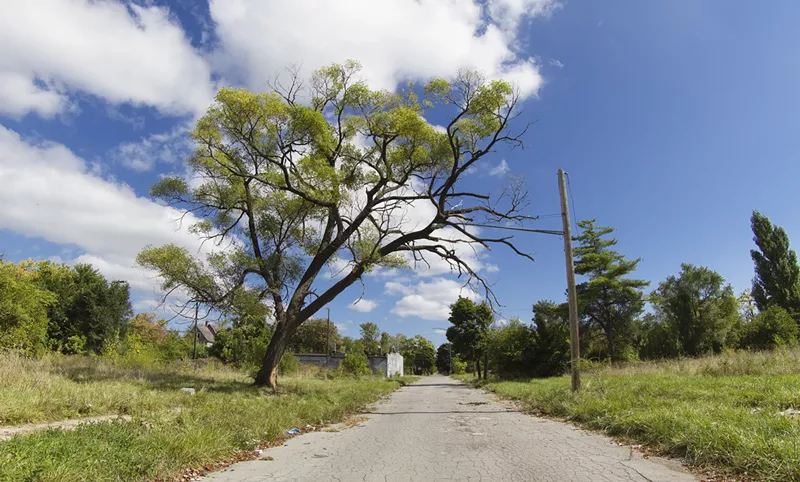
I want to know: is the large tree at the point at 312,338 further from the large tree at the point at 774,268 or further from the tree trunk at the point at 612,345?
the large tree at the point at 774,268

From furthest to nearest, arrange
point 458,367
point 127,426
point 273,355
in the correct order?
point 458,367, point 273,355, point 127,426

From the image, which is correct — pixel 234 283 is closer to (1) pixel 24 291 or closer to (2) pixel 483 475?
→ (1) pixel 24 291

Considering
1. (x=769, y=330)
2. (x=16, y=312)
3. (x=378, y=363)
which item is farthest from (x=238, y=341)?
(x=769, y=330)

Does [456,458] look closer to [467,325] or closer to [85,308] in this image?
[85,308]

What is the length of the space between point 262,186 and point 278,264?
11.3 ft

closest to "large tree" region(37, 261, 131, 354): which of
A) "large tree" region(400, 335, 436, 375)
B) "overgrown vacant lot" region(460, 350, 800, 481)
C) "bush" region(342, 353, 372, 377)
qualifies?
"bush" region(342, 353, 372, 377)

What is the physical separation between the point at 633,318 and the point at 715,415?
3884cm

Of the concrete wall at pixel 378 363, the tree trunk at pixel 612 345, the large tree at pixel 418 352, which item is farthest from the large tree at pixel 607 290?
the large tree at pixel 418 352

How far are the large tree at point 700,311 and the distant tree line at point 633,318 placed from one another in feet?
0.22

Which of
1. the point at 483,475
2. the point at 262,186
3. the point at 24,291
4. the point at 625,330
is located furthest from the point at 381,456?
the point at 625,330

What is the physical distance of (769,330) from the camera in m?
27.0

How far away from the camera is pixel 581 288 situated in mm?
39812

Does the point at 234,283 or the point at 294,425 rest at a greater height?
the point at 234,283

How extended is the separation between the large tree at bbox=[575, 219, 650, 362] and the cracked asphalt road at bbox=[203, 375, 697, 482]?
109ft
